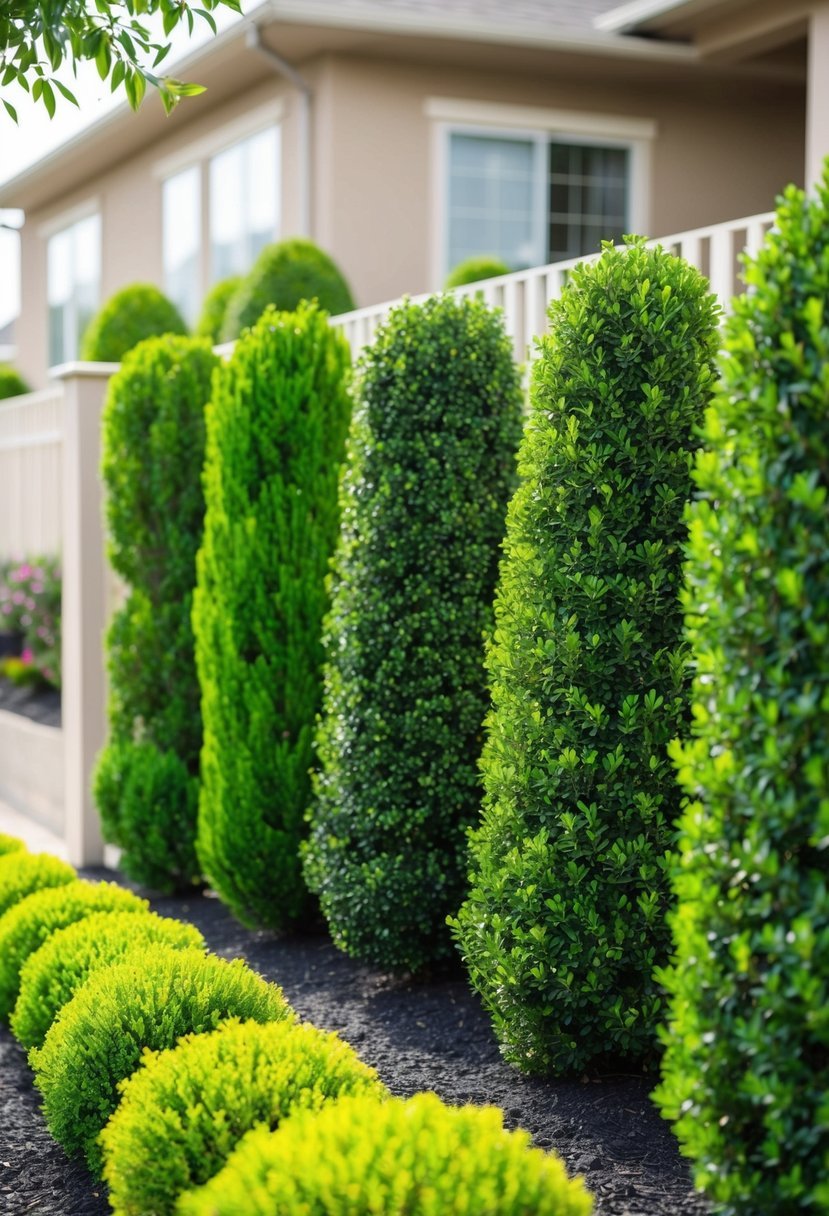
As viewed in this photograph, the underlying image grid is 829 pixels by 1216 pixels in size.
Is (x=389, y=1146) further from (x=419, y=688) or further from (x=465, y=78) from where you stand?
(x=465, y=78)

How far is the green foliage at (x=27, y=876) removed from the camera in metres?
5.49

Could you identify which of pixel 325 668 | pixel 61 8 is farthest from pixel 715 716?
pixel 325 668

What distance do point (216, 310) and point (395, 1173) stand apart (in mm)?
10689

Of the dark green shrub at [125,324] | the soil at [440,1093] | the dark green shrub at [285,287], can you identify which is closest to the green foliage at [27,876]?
the soil at [440,1093]

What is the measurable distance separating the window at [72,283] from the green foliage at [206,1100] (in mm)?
16059

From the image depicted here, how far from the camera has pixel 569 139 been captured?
1329cm

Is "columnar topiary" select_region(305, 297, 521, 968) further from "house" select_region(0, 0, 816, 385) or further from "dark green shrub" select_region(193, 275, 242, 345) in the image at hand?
"dark green shrub" select_region(193, 275, 242, 345)

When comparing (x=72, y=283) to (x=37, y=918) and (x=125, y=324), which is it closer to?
(x=125, y=324)

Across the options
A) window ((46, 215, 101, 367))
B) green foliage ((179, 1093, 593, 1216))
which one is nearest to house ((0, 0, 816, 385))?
window ((46, 215, 101, 367))

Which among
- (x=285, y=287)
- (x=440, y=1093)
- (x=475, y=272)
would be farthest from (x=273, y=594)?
(x=475, y=272)

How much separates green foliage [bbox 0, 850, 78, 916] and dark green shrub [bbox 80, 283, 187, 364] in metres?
7.28

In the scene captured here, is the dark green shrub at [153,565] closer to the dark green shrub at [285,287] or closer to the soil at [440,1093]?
the soil at [440,1093]

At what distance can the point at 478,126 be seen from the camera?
13.0 m

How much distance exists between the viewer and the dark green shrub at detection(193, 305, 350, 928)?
19.7ft
